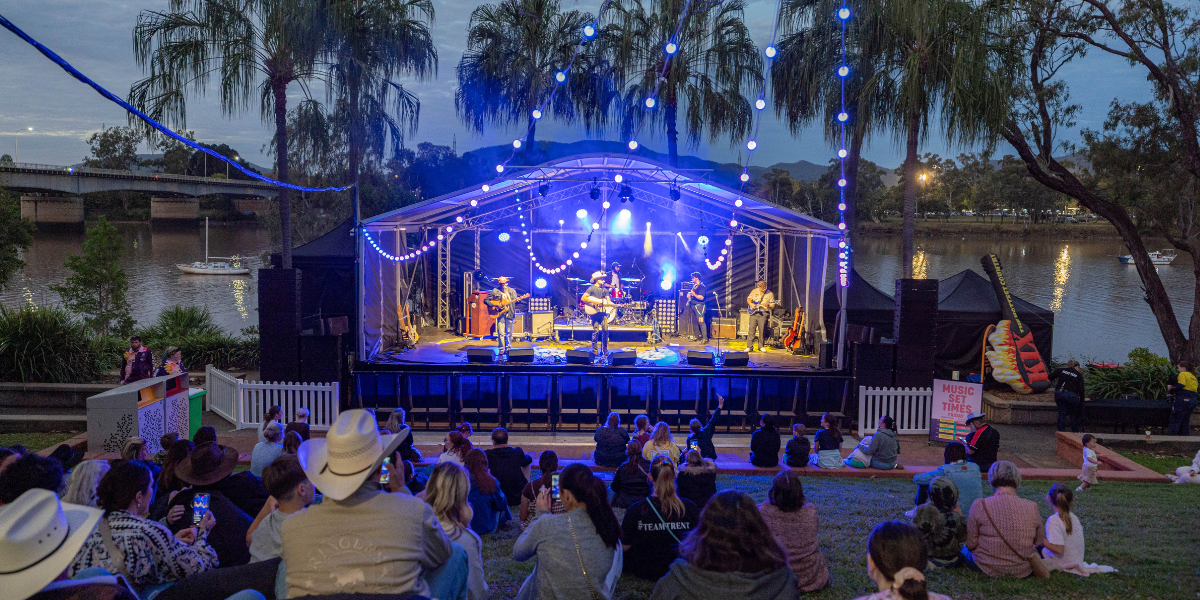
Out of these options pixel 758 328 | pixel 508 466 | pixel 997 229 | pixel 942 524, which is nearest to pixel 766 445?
pixel 508 466

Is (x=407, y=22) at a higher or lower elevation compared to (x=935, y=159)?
lower

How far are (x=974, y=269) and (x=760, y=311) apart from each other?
1287 inches

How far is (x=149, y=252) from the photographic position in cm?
6425

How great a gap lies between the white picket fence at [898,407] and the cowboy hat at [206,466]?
9090 mm

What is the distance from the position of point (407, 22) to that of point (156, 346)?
8.47 m

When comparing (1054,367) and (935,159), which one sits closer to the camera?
(1054,367)

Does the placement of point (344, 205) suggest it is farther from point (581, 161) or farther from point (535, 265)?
point (581, 161)

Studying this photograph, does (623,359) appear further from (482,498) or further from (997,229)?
(997,229)

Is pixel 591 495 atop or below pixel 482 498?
atop

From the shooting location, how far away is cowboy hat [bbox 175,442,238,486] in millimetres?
4277

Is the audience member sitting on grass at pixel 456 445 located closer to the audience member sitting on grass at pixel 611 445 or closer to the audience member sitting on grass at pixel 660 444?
the audience member sitting on grass at pixel 611 445

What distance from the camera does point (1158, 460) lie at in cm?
1005

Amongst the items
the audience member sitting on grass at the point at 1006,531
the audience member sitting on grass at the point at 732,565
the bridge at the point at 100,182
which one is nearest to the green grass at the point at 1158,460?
the audience member sitting on grass at the point at 1006,531

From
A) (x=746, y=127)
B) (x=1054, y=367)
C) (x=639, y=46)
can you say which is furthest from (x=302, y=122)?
(x=1054, y=367)
